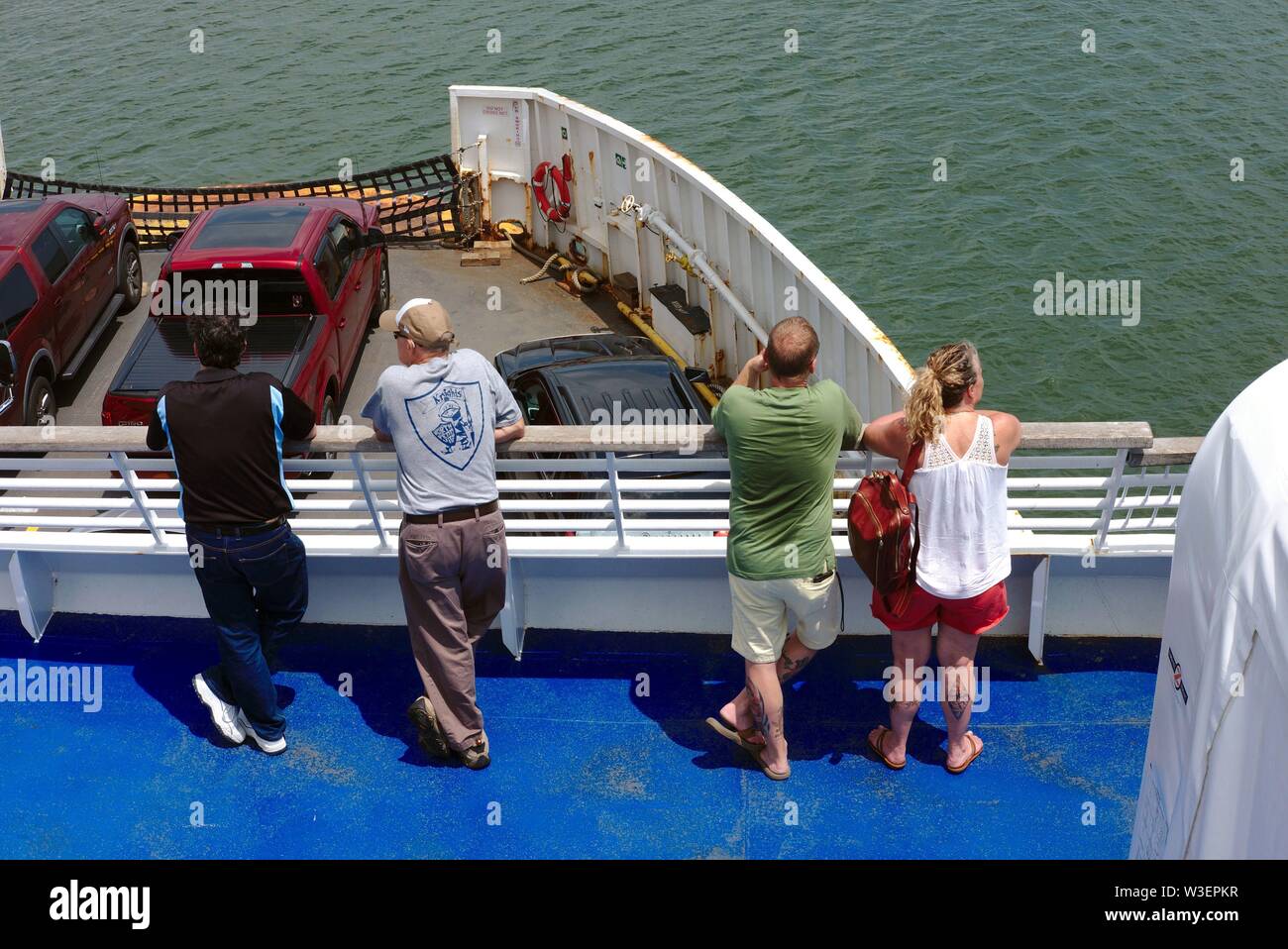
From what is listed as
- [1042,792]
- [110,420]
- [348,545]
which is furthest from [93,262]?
[1042,792]

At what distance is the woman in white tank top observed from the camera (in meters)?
4.62

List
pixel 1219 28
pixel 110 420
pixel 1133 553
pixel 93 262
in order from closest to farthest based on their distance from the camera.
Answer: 1. pixel 1133 553
2. pixel 110 420
3. pixel 93 262
4. pixel 1219 28

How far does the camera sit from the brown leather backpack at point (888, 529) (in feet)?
15.5

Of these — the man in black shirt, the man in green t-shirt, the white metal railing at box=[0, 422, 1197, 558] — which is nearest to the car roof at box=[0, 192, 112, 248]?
the white metal railing at box=[0, 422, 1197, 558]

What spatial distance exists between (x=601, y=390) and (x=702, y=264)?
105 inches

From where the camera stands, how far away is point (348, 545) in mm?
5914

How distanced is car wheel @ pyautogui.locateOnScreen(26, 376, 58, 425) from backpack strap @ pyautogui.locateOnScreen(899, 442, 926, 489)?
7.88m

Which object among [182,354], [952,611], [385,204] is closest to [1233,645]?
[952,611]

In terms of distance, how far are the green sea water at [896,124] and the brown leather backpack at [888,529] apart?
11.1 metres

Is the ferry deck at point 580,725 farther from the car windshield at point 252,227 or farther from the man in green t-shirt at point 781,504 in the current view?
the car windshield at point 252,227

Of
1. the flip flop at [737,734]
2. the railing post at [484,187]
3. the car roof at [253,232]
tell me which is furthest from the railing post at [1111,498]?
the railing post at [484,187]

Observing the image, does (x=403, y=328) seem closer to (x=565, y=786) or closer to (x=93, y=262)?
(x=565, y=786)

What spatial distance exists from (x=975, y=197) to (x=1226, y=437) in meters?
18.1

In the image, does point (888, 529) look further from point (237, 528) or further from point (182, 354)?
point (182, 354)
